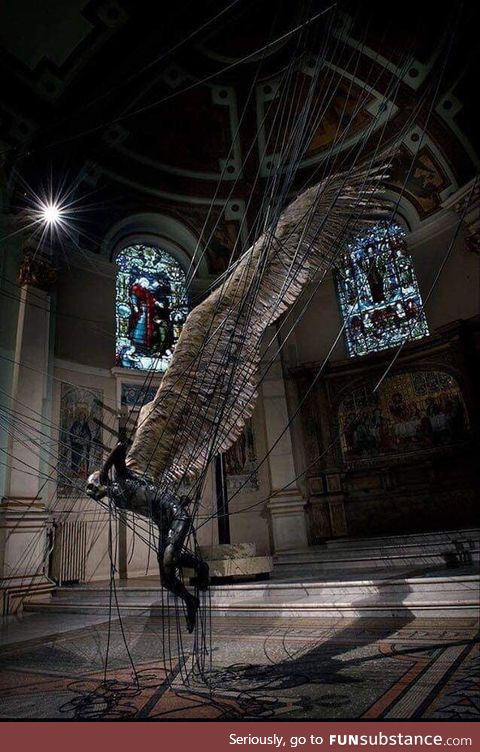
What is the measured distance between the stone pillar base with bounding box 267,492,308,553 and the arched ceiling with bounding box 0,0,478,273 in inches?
232

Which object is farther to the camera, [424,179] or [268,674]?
[424,179]

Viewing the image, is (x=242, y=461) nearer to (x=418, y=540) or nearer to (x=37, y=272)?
(x=418, y=540)

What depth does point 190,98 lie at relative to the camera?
1127 centimetres

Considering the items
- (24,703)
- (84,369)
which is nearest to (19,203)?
(84,369)

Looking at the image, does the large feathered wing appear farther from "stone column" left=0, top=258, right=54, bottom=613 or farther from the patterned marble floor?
"stone column" left=0, top=258, right=54, bottom=613

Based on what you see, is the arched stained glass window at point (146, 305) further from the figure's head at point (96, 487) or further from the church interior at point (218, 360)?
the figure's head at point (96, 487)

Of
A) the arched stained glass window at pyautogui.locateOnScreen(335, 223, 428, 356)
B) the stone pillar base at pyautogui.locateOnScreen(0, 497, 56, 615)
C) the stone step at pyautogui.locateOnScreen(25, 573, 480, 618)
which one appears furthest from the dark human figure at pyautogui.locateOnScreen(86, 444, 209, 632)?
the arched stained glass window at pyautogui.locateOnScreen(335, 223, 428, 356)

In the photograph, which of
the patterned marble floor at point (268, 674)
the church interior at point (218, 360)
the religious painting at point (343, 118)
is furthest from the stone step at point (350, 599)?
the religious painting at point (343, 118)

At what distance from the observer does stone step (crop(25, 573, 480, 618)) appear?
11.0 feet

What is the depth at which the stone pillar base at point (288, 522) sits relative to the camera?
9461 mm

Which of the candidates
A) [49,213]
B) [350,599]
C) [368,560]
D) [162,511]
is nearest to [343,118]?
[49,213]

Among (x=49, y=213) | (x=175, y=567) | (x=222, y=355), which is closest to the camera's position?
(x=175, y=567)

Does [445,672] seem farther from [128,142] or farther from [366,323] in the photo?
[128,142]

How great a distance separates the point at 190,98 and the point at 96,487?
11585 mm
